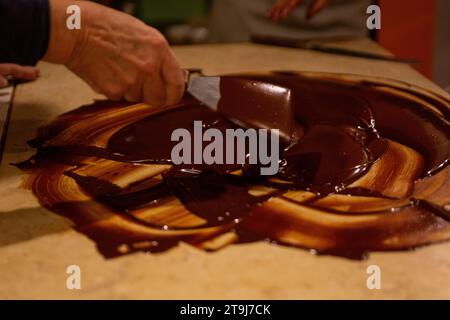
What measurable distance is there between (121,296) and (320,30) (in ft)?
5.13

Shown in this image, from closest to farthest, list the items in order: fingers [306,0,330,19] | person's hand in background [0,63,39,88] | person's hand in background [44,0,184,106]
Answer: person's hand in background [44,0,184,106], person's hand in background [0,63,39,88], fingers [306,0,330,19]

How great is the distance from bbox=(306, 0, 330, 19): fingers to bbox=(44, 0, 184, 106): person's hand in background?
998 millimetres

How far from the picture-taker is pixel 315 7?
202 centimetres

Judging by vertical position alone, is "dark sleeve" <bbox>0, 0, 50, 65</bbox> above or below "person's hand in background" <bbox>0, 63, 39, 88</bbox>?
above

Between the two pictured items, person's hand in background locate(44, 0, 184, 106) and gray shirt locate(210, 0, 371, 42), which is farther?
gray shirt locate(210, 0, 371, 42)

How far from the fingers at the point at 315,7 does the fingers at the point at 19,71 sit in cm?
97

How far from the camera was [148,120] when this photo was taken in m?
1.36

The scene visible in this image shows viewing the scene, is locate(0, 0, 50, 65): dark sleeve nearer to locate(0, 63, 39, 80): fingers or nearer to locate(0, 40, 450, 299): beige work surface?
locate(0, 40, 450, 299): beige work surface

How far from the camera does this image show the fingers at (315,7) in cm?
Answer: 201

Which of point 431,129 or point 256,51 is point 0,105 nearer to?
point 256,51

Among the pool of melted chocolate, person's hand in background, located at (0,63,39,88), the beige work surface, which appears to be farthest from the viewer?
person's hand in background, located at (0,63,39,88)

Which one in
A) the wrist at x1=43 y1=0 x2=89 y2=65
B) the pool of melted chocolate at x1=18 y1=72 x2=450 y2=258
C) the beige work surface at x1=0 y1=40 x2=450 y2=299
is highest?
the wrist at x1=43 y1=0 x2=89 y2=65

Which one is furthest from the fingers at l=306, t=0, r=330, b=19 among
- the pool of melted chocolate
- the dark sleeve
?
the dark sleeve

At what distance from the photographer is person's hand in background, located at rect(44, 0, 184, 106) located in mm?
1074
